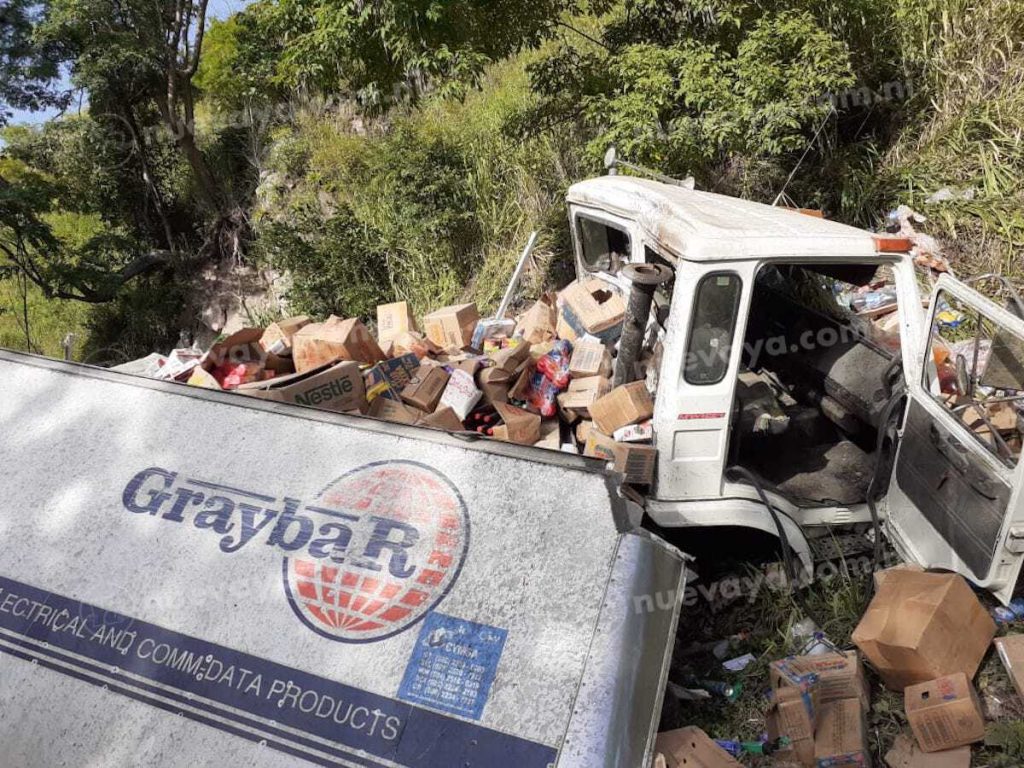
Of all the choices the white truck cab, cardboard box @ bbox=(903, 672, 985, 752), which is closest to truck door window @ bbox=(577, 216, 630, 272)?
the white truck cab

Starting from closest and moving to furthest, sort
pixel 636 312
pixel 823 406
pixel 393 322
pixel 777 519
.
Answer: pixel 777 519, pixel 636 312, pixel 823 406, pixel 393 322

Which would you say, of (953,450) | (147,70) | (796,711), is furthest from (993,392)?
(147,70)

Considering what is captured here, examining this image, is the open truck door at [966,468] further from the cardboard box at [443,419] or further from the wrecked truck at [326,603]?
the cardboard box at [443,419]

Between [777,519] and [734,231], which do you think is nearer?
[734,231]

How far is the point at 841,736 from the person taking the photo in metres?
2.89

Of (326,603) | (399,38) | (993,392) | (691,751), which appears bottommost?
(691,751)

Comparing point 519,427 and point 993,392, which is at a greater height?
point 993,392

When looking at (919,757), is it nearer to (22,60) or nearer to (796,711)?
(796,711)

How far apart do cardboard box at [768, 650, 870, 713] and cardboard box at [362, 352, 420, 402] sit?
2733 mm

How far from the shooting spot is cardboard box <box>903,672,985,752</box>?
281 cm

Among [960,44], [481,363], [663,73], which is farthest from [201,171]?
[960,44]

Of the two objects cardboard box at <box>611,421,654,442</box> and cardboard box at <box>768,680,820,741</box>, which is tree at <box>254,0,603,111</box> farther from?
cardboard box at <box>768,680,820,741</box>

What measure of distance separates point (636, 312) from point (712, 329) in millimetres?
555

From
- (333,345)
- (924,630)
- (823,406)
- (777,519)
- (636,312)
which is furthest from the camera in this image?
(333,345)
